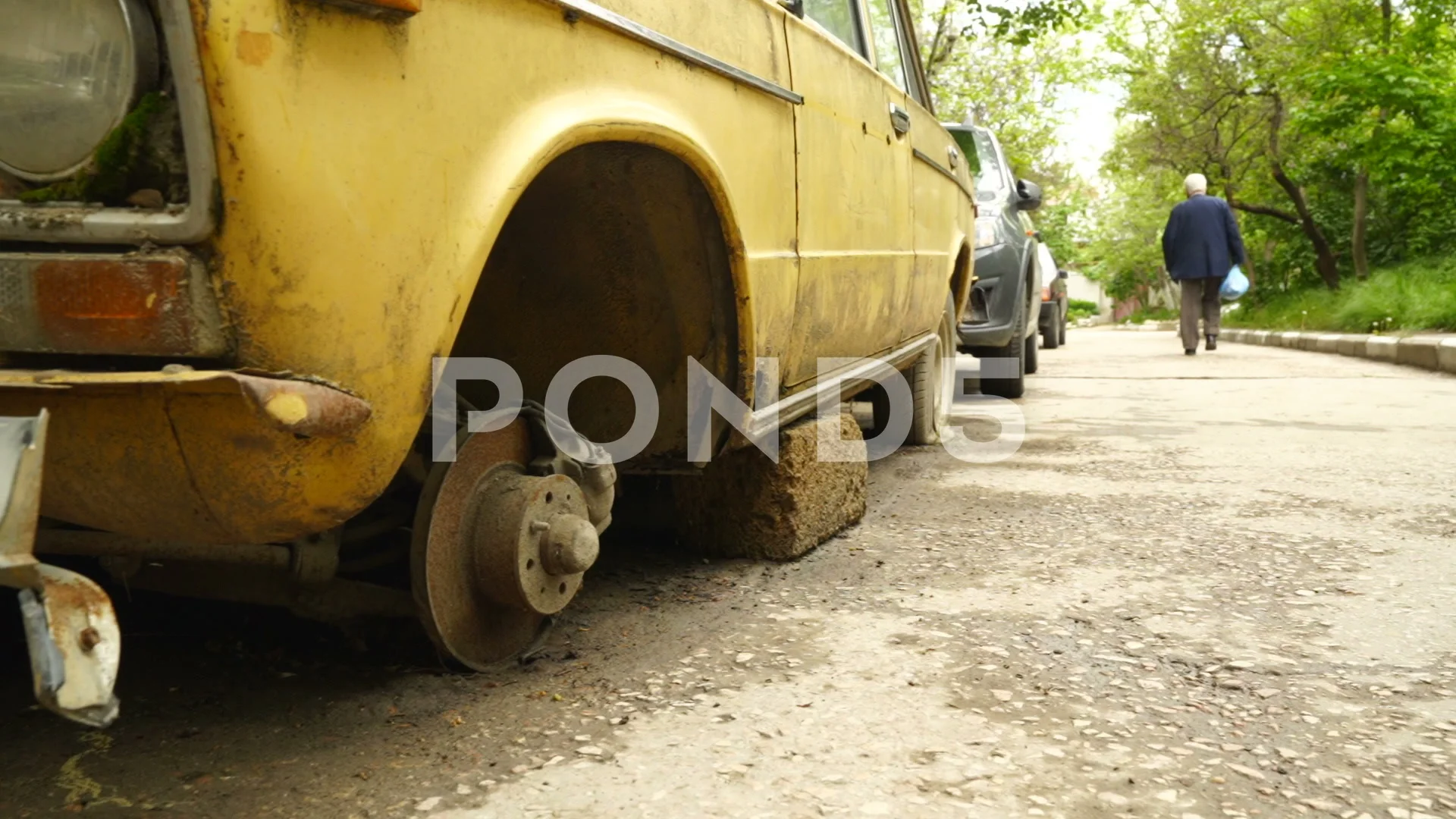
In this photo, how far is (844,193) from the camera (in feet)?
11.1

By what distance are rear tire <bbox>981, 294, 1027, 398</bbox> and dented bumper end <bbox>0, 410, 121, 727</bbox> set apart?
7.13 metres

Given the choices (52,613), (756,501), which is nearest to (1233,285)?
(756,501)

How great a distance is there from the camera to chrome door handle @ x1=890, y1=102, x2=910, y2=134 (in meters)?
4.00

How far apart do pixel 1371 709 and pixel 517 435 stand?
1680 mm

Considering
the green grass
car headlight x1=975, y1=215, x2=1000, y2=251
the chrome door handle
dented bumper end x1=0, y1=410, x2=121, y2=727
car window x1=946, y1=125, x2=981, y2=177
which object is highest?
car window x1=946, y1=125, x2=981, y2=177

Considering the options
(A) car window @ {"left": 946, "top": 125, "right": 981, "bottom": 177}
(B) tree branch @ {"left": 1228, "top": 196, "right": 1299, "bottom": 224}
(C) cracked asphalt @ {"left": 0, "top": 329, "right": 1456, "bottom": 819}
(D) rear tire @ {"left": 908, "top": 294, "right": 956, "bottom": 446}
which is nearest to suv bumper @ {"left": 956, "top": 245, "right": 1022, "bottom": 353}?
(A) car window @ {"left": 946, "top": 125, "right": 981, "bottom": 177}

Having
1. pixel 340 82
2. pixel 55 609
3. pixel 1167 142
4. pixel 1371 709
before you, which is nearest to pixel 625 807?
pixel 55 609

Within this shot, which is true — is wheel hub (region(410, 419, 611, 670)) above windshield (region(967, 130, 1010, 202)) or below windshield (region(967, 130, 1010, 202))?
below

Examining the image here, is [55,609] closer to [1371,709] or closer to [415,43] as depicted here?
[415,43]

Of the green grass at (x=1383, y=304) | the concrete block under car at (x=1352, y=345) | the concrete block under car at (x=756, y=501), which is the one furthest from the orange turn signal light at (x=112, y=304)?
the green grass at (x=1383, y=304)

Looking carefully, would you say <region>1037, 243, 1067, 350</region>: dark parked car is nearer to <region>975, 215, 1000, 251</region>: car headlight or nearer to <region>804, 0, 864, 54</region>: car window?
<region>975, 215, 1000, 251</region>: car headlight

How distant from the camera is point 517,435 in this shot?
230cm

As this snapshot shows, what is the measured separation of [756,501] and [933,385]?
2.82 metres

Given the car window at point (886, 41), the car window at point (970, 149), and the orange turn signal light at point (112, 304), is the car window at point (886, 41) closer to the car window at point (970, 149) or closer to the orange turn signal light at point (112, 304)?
the orange turn signal light at point (112, 304)
